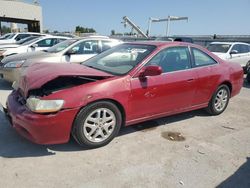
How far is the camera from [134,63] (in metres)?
3.98

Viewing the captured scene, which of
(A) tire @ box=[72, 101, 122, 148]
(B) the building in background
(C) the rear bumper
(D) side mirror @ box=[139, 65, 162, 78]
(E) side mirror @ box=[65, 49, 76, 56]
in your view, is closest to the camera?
(C) the rear bumper

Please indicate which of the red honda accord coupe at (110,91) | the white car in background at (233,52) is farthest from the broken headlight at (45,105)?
the white car in background at (233,52)

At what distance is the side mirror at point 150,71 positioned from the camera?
3.75 metres

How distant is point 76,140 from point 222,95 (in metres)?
3.30

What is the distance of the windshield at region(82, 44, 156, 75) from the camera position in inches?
157

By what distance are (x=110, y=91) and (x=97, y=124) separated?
0.50m

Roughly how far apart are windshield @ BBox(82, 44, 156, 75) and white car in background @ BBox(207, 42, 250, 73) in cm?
709

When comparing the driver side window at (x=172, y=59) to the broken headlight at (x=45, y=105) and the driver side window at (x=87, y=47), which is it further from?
the driver side window at (x=87, y=47)

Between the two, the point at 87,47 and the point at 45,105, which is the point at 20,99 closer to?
the point at 45,105

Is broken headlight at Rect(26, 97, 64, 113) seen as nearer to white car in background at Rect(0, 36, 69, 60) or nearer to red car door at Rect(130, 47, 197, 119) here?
red car door at Rect(130, 47, 197, 119)

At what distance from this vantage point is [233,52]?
1071 cm

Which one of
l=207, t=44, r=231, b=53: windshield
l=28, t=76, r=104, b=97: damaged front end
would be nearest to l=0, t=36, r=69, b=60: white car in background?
l=28, t=76, r=104, b=97: damaged front end

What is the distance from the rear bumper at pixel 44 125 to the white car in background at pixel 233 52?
8.79 metres

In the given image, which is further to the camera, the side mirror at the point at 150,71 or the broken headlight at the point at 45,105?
the side mirror at the point at 150,71
